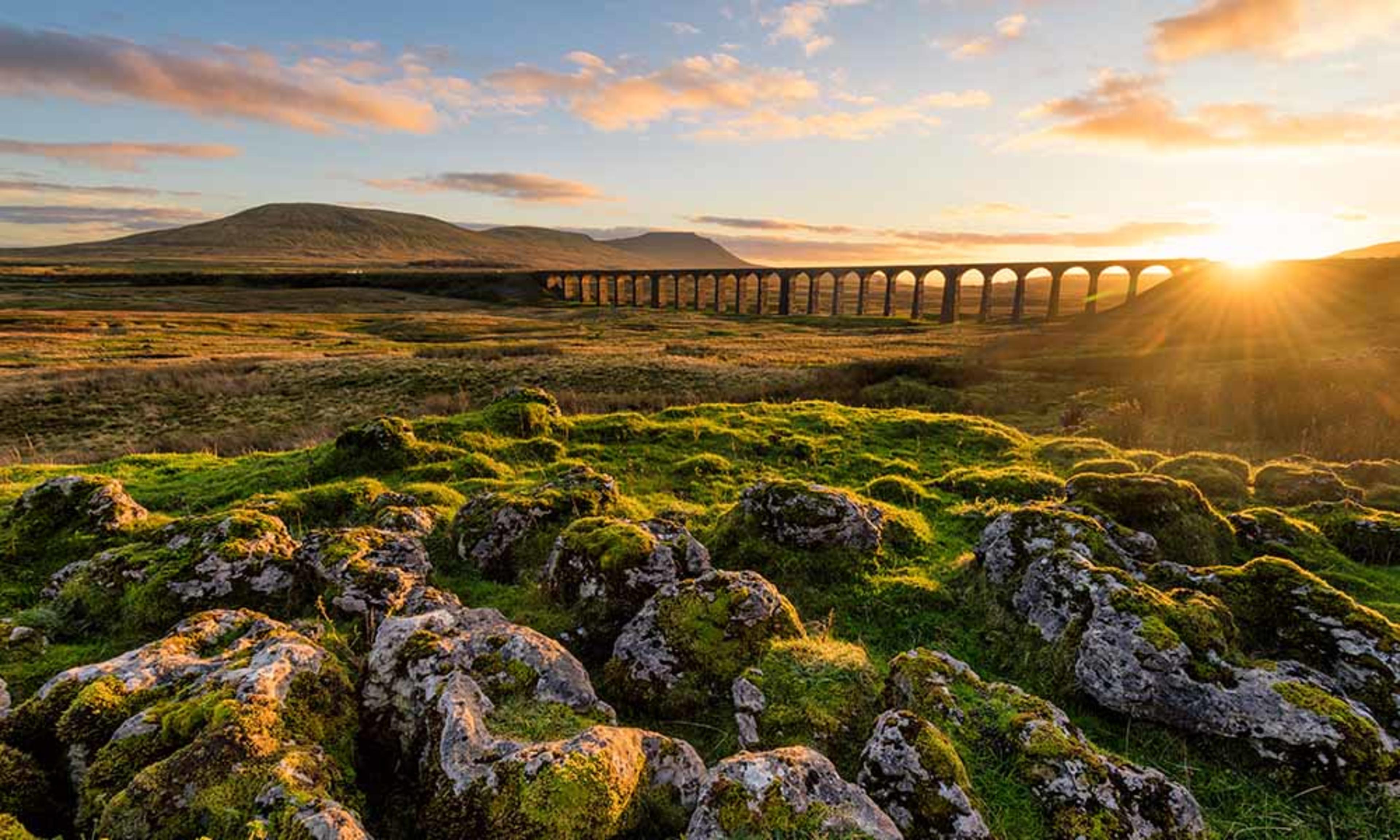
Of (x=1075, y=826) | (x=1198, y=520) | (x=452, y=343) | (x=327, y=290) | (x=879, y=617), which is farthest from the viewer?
(x=327, y=290)

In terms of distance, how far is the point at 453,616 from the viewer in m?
7.39

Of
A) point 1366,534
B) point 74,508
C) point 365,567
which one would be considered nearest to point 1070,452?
point 1366,534

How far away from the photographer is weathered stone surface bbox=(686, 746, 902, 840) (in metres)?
4.71

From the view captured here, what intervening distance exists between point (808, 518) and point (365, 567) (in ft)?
23.8

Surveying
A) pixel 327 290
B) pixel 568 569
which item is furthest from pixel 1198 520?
pixel 327 290

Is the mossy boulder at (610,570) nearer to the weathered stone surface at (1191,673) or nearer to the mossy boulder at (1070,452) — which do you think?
the weathered stone surface at (1191,673)

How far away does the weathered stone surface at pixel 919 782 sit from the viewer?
205 inches

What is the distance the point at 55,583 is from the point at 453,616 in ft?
23.7

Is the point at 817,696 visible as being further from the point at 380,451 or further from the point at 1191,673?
the point at 380,451

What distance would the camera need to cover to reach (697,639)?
7785 mm

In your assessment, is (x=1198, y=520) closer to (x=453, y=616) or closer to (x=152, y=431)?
(x=453, y=616)

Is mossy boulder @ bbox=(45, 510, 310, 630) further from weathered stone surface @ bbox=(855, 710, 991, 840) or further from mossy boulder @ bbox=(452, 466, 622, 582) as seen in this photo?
weathered stone surface @ bbox=(855, 710, 991, 840)

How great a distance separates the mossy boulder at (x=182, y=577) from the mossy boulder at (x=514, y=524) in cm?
264

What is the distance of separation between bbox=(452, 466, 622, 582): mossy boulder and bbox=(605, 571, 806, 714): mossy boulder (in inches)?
132
